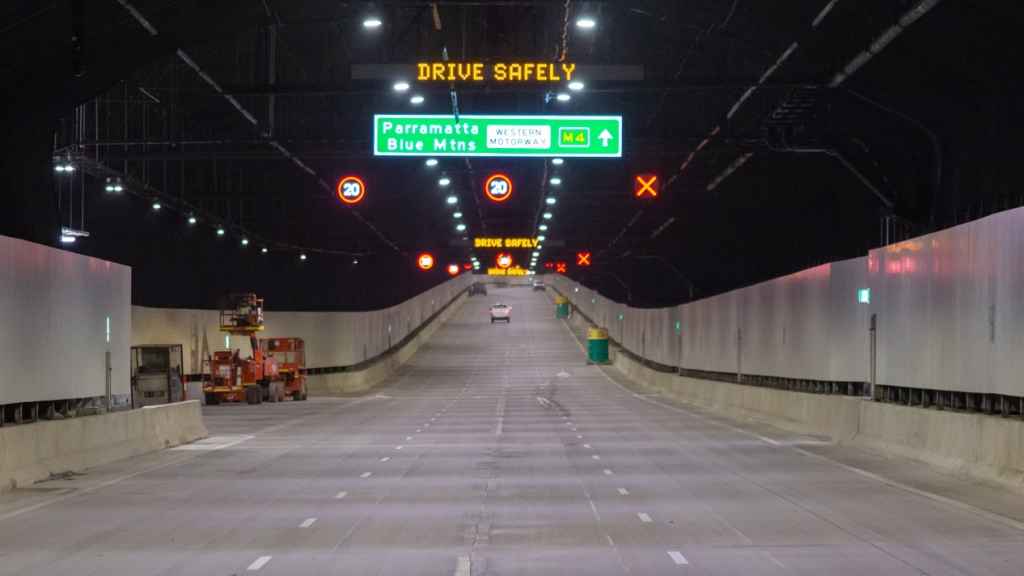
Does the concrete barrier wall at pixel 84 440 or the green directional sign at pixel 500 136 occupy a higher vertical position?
the green directional sign at pixel 500 136

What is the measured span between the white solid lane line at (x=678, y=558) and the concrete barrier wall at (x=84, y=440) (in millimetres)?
11768

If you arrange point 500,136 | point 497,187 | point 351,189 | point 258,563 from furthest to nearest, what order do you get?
point 351,189
point 497,187
point 500,136
point 258,563

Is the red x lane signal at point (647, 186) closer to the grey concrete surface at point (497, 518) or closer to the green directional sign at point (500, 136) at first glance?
the green directional sign at point (500, 136)

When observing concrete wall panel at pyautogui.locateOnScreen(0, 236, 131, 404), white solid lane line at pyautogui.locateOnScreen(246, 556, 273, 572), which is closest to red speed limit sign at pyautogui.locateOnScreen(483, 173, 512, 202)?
concrete wall panel at pyautogui.locateOnScreen(0, 236, 131, 404)

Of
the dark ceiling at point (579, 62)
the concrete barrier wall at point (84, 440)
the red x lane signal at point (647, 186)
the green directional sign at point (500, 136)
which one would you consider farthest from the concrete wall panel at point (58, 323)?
the red x lane signal at point (647, 186)

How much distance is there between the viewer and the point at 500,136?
126ft

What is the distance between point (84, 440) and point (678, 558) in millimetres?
16035

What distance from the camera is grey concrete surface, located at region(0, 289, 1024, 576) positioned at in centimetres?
1573

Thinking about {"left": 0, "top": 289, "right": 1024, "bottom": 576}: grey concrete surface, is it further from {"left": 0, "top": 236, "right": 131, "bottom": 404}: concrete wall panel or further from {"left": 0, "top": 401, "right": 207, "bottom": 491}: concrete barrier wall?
{"left": 0, "top": 236, "right": 131, "bottom": 404}: concrete wall panel

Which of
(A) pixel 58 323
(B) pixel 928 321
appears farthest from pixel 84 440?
(B) pixel 928 321

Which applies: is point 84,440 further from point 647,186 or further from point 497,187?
point 647,186

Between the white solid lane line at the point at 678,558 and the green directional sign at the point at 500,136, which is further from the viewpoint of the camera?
the green directional sign at the point at 500,136

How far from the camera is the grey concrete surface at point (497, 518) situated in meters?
15.7

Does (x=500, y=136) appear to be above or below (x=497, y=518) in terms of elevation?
above
